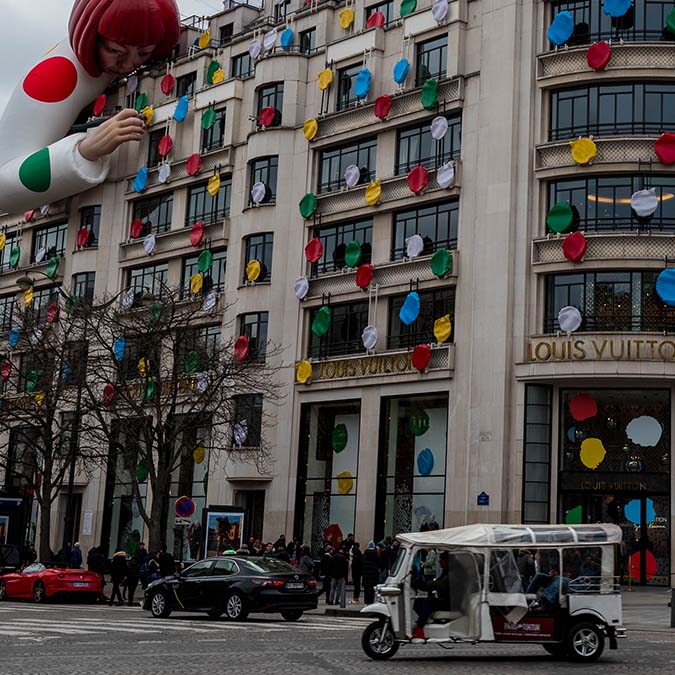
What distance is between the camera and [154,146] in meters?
58.7

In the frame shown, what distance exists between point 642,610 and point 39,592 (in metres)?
15.6

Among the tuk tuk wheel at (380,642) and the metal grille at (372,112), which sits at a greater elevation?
the metal grille at (372,112)

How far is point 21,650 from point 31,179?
41963 mm

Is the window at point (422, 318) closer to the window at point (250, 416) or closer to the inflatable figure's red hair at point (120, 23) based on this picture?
the window at point (250, 416)

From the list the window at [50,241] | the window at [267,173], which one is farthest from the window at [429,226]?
the window at [50,241]

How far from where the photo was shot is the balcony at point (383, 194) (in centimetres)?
4428

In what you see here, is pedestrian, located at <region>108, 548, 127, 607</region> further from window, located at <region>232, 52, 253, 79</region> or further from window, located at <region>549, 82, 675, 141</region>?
window, located at <region>232, 52, 253, 79</region>

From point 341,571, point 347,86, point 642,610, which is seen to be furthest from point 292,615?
point 347,86

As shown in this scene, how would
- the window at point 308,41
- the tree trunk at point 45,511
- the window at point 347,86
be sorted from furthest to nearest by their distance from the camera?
1. the window at point 308,41
2. the window at point 347,86
3. the tree trunk at point 45,511

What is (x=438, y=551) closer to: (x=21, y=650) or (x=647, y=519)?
(x=21, y=650)

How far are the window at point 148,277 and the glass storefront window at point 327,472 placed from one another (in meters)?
11.6

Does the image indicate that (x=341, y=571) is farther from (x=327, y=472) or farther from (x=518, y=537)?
(x=327, y=472)

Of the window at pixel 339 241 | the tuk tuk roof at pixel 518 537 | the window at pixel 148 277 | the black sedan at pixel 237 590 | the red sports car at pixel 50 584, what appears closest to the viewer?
the tuk tuk roof at pixel 518 537

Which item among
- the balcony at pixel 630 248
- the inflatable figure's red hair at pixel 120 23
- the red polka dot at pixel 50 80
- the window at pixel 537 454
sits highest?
the inflatable figure's red hair at pixel 120 23
